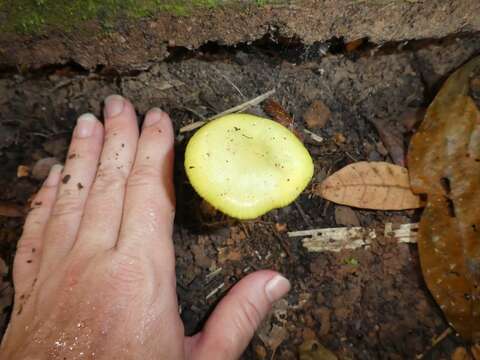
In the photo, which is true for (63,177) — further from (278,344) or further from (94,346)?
(278,344)

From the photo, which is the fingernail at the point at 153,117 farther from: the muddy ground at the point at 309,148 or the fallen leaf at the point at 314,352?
the fallen leaf at the point at 314,352

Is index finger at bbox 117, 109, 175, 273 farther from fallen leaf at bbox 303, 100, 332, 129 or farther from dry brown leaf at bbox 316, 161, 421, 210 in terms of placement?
dry brown leaf at bbox 316, 161, 421, 210

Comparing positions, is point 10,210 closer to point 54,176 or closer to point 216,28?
point 54,176

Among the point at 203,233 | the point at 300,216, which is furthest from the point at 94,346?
the point at 300,216

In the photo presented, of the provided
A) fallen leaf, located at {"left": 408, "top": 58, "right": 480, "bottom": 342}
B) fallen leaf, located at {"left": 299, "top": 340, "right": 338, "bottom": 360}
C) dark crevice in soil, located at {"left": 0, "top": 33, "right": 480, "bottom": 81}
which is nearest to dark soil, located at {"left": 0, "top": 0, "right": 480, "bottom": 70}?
dark crevice in soil, located at {"left": 0, "top": 33, "right": 480, "bottom": 81}

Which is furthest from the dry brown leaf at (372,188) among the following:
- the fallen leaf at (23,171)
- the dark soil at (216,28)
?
the fallen leaf at (23,171)

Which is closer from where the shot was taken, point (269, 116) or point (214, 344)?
point (214, 344)
